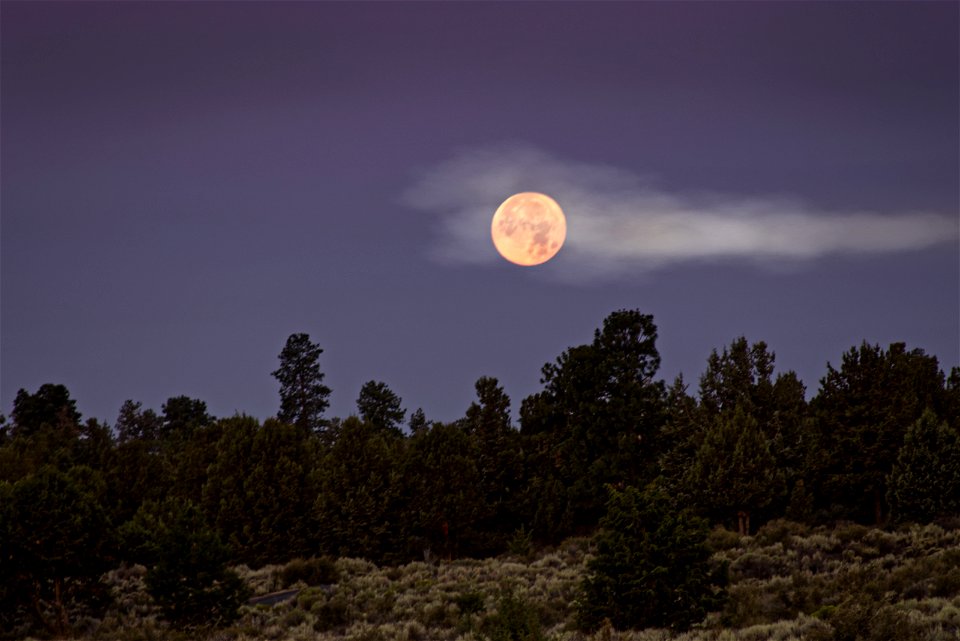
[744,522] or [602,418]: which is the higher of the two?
[602,418]

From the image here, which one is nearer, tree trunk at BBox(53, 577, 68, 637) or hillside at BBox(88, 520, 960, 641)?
hillside at BBox(88, 520, 960, 641)

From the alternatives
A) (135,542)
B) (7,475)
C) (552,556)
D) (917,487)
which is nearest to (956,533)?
(917,487)

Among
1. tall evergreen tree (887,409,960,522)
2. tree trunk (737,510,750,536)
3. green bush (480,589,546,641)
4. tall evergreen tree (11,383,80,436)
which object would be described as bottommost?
green bush (480,589,546,641)

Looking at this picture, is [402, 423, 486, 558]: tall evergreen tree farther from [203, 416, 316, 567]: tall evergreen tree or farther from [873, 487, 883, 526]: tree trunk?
[873, 487, 883, 526]: tree trunk

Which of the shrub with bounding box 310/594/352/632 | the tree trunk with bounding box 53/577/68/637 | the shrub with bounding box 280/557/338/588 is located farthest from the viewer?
the shrub with bounding box 280/557/338/588

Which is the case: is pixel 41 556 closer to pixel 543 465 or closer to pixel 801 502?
pixel 543 465

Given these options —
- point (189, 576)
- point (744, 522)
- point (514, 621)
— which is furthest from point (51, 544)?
point (744, 522)

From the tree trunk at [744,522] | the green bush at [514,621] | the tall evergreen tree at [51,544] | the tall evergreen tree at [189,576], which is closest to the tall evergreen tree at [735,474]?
the tree trunk at [744,522]

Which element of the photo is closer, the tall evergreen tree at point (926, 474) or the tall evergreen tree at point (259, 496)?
the tall evergreen tree at point (926, 474)

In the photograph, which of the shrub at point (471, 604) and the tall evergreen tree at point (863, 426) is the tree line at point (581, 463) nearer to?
the tall evergreen tree at point (863, 426)

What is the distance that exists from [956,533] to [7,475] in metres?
59.4

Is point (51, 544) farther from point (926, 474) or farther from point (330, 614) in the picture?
point (926, 474)

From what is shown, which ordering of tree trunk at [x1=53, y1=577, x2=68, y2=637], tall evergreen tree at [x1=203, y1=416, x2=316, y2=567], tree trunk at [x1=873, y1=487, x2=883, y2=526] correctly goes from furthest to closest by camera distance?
tall evergreen tree at [x1=203, y1=416, x2=316, y2=567], tree trunk at [x1=873, y1=487, x2=883, y2=526], tree trunk at [x1=53, y1=577, x2=68, y2=637]

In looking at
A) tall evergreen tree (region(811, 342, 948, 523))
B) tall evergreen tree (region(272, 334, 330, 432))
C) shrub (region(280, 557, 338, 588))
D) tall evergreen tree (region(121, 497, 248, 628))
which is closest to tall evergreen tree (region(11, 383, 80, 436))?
tall evergreen tree (region(272, 334, 330, 432))
